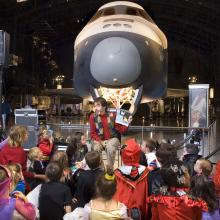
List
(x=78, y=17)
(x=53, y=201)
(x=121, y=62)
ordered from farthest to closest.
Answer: (x=78, y=17) < (x=121, y=62) < (x=53, y=201)

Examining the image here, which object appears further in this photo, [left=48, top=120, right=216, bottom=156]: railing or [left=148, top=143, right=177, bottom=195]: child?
[left=48, top=120, right=216, bottom=156]: railing

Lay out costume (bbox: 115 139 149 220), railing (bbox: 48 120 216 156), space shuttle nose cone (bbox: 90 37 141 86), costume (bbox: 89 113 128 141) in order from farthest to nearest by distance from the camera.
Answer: space shuttle nose cone (bbox: 90 37 141 86) < railing (bbox: 48 120 216 156) < costume (bbox: 89 113 128 141) < costume (bbox: 115 139 149 220)

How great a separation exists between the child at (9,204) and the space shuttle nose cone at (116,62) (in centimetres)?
606

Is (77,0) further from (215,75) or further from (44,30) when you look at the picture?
(215,75)

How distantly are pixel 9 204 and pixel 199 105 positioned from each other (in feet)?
23.2

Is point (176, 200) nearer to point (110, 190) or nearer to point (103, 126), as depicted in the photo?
point (110, 190)

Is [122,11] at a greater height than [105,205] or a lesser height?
greater

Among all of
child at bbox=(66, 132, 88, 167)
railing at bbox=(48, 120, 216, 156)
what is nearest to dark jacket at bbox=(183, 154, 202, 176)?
child at bbox=(66, 132, 88, 167)

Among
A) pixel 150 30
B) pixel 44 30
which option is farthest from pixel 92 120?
pixel 44 30

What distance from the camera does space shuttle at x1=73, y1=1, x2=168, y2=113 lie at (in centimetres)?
830

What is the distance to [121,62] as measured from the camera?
818cm

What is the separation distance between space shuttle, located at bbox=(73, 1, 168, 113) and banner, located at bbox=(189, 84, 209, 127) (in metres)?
1.03

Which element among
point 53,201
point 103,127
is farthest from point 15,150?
point 103,127

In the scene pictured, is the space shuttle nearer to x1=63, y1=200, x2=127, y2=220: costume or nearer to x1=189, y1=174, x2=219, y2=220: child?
x1=189, y1=174, x2=219, y2=220: child
